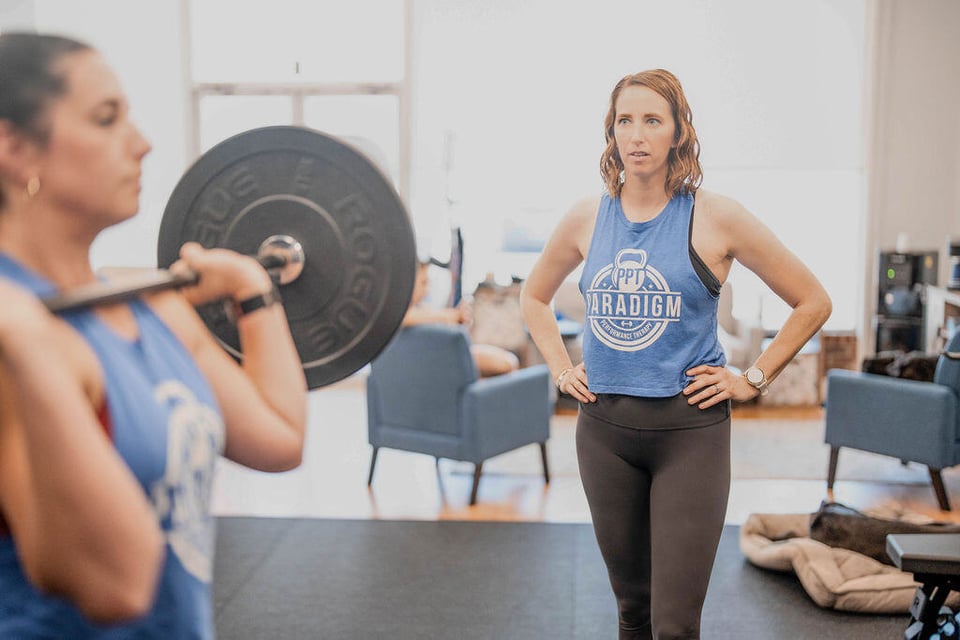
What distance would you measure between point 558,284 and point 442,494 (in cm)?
234

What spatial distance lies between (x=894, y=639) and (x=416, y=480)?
2.32 meters

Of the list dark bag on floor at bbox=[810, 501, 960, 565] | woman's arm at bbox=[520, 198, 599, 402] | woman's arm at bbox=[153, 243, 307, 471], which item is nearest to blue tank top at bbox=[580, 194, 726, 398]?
woman's arm at bbox=[520, 198, 599, 402]

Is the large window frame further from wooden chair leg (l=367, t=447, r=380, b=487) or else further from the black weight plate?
the black weight plate

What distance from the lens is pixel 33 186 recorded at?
0.90 m

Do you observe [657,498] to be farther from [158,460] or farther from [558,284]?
[158,460]

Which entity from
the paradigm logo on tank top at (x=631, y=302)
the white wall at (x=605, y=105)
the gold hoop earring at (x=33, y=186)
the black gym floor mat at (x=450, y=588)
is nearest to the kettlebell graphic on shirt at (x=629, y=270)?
the paradigm logo on tank top at (x=631, y=302)

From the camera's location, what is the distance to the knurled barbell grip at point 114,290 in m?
0.86

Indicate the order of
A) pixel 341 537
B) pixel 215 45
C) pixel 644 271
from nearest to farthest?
pixel 644 271
pixel 341 537
pixel 215 45

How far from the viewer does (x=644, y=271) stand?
193 cm

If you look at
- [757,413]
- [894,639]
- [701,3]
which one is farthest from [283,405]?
[701,3]

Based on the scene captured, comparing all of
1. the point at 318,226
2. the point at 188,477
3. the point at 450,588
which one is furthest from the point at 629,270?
the point at 450,588

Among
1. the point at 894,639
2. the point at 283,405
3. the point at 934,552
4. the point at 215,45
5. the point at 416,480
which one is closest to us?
the point at 283,405

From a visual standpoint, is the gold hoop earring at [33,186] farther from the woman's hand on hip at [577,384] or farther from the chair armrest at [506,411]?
the chair armrest at [506,411]

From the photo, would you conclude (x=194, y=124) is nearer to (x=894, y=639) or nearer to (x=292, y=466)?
(x=894, y=639)
